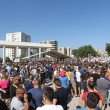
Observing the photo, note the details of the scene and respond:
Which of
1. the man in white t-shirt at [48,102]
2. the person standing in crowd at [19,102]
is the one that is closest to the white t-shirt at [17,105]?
the person standing in crowd at [19,102]

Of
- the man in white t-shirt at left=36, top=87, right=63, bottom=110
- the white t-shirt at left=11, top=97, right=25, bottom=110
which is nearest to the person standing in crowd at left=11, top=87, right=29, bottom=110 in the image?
the white t-shirt at left=11, top=97, right=25, bottom=110

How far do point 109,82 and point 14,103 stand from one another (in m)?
4.43

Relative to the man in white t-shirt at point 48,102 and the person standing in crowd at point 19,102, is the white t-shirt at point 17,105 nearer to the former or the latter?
the person standing in crowd at point 19,102

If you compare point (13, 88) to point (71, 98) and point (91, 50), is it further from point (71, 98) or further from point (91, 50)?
point (91, 50)

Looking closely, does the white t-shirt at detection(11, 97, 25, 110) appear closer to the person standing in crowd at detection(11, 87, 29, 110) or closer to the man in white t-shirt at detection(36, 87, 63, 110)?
the person standing in crowd at detection(11, 87, 29, 110)

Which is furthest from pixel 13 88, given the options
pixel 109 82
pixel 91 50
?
pixel 91 50

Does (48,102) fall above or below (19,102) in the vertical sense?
above

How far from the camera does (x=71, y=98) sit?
45.3 feet

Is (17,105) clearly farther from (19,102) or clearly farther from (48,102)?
(48,102)

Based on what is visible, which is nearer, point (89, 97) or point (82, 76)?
point (89, 97)

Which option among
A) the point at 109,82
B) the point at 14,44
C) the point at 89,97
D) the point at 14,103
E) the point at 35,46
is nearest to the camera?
the point at 89,97

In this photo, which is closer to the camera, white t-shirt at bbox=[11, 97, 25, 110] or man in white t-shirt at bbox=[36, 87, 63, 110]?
man in white t-shirt at bbox=[36, 87, 63, 110]

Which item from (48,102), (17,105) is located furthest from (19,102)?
(48,102)

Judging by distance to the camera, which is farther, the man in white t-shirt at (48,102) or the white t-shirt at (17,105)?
the white t-shirt at (17,105)
